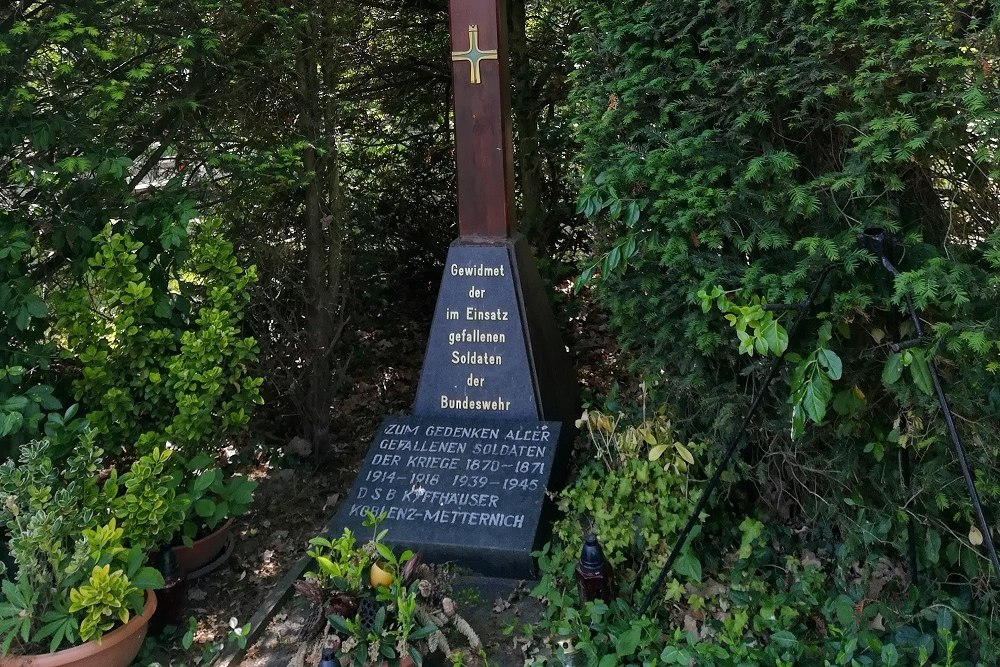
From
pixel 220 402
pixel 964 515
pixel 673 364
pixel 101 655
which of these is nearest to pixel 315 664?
pixel 101 655

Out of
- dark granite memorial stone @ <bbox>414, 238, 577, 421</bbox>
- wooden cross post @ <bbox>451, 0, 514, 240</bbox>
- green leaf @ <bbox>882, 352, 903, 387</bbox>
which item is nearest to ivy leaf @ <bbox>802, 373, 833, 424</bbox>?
green leaf @ <bbox>882, 352, 903, 387</bbox>

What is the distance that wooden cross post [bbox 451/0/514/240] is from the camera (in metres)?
4.24

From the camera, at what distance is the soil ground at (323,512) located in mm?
3162

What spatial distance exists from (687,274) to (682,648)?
1.39 meters

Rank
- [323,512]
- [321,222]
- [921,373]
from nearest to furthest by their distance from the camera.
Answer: [921,373] < [323,512] < [321,222]

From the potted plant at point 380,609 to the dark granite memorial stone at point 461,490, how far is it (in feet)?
1.28

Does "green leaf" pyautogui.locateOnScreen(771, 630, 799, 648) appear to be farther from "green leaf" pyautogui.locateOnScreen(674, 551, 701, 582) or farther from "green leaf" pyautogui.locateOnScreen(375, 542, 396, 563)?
"green leaf" pyautogui.locateOnScreen(375, 542, 396, 563)

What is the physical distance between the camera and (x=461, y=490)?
3.72m

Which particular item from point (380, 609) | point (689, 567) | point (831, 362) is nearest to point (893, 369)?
point (831, 362)

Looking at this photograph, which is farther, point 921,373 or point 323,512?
point 323,512

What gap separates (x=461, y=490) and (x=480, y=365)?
781 millimetres

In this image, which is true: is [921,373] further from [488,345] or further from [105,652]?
[105,652]

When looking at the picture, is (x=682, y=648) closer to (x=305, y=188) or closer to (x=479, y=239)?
(x=479, y=239)

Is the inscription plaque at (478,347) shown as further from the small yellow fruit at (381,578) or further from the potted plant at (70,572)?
the potted plant at (70,572)
